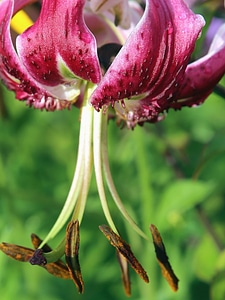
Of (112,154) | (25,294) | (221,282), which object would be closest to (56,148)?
(112,154)

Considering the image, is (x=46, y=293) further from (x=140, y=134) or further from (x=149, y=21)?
(x=149, y=21)

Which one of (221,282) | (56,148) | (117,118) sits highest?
(117,118)

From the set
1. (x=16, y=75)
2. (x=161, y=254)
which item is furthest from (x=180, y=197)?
(x=16, y=75)

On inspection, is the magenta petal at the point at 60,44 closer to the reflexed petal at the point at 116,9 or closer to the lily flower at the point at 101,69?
the lily flower at the point at 101,69

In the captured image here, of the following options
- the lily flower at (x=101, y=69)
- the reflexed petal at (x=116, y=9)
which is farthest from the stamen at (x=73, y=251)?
the reflexed petal at (x=116, y=9)

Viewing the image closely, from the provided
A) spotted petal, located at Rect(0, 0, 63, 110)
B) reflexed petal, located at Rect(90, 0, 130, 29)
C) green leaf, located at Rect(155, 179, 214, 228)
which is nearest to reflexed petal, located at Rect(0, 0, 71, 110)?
spotted petal, located at Rect(0, 0, 63, 110)

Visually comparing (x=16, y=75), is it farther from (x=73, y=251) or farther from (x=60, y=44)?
(x=73, y=251)

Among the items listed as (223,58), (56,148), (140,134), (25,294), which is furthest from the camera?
(56,148)
